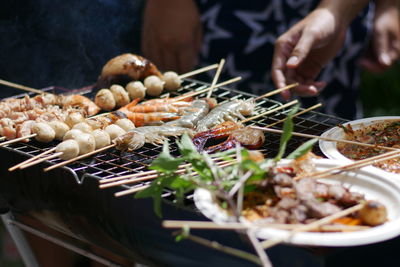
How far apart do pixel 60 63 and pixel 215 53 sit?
161cm

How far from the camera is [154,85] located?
4.65 m

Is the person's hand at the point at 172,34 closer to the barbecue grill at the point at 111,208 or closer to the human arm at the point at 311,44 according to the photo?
the human arm at the point at 311,44

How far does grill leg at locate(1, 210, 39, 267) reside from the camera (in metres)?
3.76

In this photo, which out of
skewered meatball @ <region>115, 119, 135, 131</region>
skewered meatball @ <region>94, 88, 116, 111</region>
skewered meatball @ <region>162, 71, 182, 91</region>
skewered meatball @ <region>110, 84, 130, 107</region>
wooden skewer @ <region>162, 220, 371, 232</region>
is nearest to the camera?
wooden skewer @ <region>162, 220, 371, 232</region>

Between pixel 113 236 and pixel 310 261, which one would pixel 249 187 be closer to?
pixel 310 261

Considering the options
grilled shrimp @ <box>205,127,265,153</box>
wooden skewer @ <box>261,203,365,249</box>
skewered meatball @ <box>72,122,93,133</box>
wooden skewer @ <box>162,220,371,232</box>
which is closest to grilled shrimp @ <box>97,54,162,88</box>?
skewered meatball @ <box>72,122,93,133</box>

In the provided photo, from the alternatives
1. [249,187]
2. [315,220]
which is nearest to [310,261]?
[315,220]

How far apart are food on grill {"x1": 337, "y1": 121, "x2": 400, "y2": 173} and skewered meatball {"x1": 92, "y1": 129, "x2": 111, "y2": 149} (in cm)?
142

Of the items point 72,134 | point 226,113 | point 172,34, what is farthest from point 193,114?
point 172,34

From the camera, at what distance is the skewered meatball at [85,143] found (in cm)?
342

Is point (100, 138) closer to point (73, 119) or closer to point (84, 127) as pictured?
point (84, 127)

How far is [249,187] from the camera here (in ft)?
8.48

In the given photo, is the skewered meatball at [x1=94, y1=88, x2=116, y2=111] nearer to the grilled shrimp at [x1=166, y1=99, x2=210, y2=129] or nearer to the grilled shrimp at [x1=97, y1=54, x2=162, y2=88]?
the grilled shrimp at [x1=97, y1=54, x2=162, y2=88]

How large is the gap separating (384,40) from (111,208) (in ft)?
9.82
